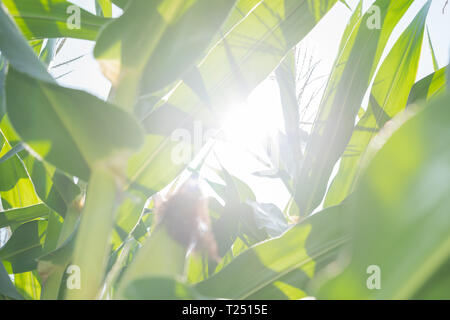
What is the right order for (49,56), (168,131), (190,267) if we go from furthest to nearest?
(49,56)
(190,267)
(168,131)

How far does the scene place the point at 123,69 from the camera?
0.89ft

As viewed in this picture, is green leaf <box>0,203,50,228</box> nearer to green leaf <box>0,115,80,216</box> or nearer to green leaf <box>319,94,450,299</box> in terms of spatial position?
green leaf <box>0,115,80,216</box>

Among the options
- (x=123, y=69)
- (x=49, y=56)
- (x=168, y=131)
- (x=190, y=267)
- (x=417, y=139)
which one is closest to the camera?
(x=417, y=139)

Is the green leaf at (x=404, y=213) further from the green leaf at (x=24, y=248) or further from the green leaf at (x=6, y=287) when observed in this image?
the green leaf at (x=24, y=248)

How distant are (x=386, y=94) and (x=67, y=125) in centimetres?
58

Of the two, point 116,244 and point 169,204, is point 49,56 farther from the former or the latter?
point 169,204

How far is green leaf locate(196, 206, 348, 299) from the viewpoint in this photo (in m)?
0.35

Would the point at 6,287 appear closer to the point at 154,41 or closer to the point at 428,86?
the point at 154,41

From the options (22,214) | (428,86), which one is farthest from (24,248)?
(428,86)

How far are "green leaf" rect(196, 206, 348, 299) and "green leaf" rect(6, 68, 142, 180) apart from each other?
0.17m

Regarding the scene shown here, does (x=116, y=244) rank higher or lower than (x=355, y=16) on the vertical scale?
lower

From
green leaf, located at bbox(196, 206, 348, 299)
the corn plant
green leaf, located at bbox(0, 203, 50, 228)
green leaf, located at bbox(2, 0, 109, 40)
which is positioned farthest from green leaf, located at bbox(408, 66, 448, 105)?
green leaf, located at bbox(0, 203, 50, 228)
